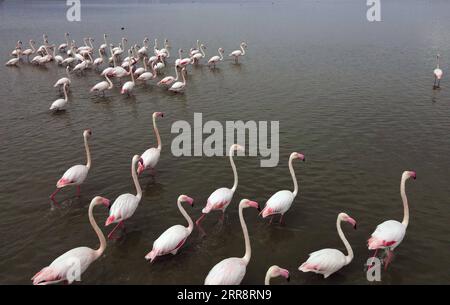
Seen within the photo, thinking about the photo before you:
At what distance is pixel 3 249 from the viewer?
1118 cm

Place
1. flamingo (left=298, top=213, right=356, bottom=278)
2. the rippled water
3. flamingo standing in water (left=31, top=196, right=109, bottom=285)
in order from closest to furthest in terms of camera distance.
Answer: flamingo standing in water (left=31, top=196, right=109, bottom=285) < flamingo (left=298, top=213, right=356, bottom=278) < the rippled water

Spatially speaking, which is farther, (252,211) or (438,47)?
(438,47)

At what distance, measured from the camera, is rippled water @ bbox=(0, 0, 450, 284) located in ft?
35.6

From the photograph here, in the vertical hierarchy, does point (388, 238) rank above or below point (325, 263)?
above

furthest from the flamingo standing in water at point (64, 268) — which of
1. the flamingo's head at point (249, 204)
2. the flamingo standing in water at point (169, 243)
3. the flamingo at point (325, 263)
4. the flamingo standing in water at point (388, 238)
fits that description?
the flamingo standing in water at point (388, 238)

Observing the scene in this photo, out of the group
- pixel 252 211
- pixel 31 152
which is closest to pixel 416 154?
pixel 252 211

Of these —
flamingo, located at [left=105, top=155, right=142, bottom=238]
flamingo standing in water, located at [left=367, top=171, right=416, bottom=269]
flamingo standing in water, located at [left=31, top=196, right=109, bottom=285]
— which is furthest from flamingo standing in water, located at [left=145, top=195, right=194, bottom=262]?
flamingo standing in water, located at [left=367, top=171, right=416, bottom=269]

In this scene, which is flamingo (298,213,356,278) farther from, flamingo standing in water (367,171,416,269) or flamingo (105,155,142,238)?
flamingo (105,155,142,238)

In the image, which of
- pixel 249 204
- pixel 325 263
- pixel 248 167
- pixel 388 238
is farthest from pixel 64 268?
pixel 248 167

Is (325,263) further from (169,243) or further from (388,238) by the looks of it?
(169,243)

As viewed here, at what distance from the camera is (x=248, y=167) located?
1661cm

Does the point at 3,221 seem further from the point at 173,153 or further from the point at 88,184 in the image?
the point at 173,153

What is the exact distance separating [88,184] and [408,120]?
18.9 meters

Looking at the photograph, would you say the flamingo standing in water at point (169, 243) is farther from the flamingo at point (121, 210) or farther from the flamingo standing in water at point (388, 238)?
the flamingo standing in water at point (388, 238)
